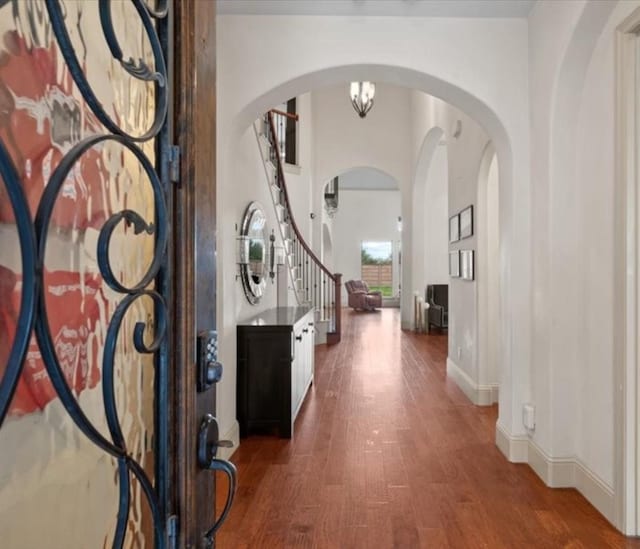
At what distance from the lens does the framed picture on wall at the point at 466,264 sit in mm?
4484

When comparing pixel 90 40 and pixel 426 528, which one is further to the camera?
pixel 426 528

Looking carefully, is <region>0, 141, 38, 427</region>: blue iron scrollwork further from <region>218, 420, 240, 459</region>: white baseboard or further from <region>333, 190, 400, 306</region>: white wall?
<region>333, 190, 400, 306</region>: white wall

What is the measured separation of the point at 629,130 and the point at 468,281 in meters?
2.60

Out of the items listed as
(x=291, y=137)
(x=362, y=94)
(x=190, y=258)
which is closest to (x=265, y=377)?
(x=190, y=258)

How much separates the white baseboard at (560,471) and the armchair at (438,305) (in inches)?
232

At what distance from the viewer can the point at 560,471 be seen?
8.81 feet

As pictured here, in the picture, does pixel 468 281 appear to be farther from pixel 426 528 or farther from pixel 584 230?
pixel 426 528

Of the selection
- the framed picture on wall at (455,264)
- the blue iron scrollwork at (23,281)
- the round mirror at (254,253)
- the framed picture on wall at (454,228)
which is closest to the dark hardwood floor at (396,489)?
the round mirror at (254,253)

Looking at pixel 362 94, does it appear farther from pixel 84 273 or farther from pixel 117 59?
pixel 84 273

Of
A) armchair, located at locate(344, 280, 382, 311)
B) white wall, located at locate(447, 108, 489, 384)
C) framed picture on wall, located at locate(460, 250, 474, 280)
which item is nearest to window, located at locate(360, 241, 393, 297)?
armchair, located at locate(344, 280, 382, 311)

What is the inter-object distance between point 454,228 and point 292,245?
2.60 meters

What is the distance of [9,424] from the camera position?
634 mm

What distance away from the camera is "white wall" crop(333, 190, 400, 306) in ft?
55.5

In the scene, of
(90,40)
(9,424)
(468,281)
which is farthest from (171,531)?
(468,281)
